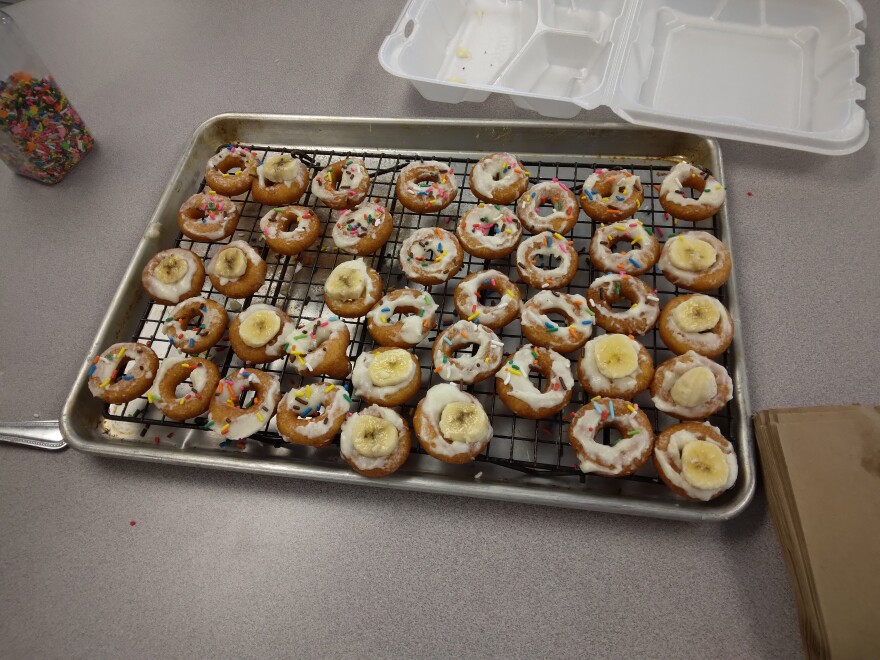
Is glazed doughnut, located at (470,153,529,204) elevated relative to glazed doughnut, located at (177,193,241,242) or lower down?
elevated

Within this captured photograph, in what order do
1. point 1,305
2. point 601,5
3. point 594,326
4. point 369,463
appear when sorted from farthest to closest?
point 601,5 → point 1,305 → point 594,326 → point 369,463

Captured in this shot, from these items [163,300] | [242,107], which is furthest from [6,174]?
[163,300]

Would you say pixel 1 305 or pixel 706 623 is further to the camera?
pixel 1 305

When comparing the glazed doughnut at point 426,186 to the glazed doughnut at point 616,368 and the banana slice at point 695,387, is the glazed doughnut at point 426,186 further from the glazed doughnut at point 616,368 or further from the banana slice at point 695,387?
the banana slice at point 695,387

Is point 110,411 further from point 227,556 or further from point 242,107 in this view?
point 242,107

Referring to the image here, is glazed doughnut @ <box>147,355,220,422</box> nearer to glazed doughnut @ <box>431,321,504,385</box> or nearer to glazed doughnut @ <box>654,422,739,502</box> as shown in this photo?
glazed doughnut @ <box>431,321,504,385</box>

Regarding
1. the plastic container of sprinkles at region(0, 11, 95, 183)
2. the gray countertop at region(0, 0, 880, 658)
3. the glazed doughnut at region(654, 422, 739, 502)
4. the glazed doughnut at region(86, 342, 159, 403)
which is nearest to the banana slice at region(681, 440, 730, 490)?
the glazed doughnut at region(654, 422, 739, 502)

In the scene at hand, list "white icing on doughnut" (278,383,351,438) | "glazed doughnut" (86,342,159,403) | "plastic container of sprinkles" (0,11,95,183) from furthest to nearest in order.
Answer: "plastic container of sprinkles" (0,11,95,183)
"glazed doughnut" (86,342,159,403)
"white icing on doughnut" (278,383,351,438)
